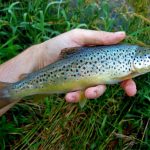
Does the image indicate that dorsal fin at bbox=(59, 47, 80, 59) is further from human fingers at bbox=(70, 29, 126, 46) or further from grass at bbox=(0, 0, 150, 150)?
grass at bbox=(0, 0, 150, 150)

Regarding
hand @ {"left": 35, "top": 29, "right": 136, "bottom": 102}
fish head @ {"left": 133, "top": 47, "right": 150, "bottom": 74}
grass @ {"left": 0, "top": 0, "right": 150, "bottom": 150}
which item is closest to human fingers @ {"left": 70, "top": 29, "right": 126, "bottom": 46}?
hand @ {"left": 35, "top": 29, "right": 136, "bottom": 102}

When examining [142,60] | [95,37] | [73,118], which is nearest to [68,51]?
[95,37]

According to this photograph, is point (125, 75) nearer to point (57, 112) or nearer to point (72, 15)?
point (57, 112)

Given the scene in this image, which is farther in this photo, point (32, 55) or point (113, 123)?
point (113, 123)

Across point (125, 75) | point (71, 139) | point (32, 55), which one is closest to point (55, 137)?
point (71, 139)

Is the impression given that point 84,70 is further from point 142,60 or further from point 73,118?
point 73,118

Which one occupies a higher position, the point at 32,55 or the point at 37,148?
the point at 32,55
